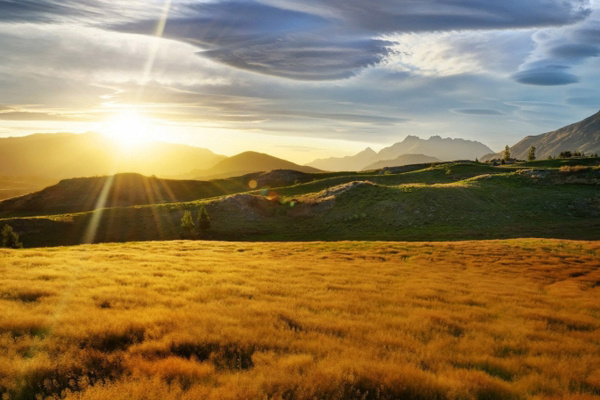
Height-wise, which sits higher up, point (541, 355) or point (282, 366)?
point (282, 366)

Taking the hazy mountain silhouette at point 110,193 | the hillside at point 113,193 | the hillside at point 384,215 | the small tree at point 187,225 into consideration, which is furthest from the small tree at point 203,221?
the hazy mountain silhouette at point 110,193

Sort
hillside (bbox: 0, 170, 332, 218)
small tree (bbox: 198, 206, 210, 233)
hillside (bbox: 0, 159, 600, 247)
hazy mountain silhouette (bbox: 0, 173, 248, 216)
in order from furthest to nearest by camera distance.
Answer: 1. hazy mountain silhouette (bbox: 0, 173, 248, 216)
2. hillside (bbox: 0, 170, 332, 218)
3. small tree (bbox: 198, 206, 210, 233)
4. hillside (bbox: 0, 159, 600, 247)

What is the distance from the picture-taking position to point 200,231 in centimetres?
5119

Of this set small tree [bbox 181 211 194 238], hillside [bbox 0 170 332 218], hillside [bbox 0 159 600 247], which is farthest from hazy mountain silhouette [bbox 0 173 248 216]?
small tree [bbox 181 211 194 238]

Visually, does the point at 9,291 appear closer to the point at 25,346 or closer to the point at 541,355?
the point at 25,346

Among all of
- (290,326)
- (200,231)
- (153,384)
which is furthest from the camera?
(200,231)

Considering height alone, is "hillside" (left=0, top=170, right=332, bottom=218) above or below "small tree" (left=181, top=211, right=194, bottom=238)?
above

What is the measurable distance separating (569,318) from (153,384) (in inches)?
533

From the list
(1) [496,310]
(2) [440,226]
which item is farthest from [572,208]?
(1) [496,310]

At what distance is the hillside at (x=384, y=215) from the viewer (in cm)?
4625

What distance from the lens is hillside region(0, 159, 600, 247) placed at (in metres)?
46.2

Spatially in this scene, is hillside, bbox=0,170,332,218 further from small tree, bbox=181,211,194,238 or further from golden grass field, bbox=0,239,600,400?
golden grass field, bbox=0,239,600,400

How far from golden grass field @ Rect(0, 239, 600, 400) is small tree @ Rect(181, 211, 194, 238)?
31007 mm

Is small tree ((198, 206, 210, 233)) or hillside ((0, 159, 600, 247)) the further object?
small tree ((198, 206, 210, 233))
